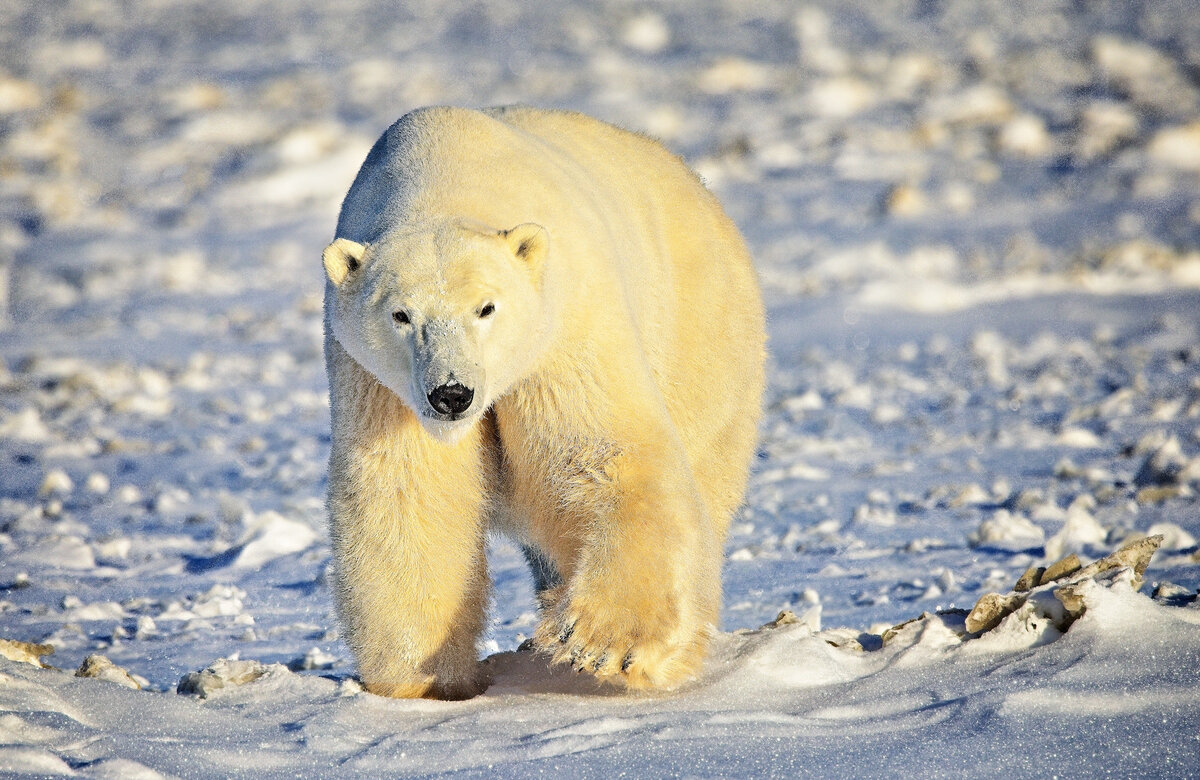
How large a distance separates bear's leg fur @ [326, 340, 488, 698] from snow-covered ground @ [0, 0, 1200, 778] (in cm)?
16

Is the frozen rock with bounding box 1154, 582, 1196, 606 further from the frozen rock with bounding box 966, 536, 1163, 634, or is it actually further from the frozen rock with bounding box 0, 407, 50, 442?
the frozen rock with bounding box 0, 407, 50, 442

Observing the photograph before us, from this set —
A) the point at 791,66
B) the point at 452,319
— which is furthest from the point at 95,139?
the point at 452,319

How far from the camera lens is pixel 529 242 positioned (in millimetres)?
2758

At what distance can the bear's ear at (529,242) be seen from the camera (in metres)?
2.74

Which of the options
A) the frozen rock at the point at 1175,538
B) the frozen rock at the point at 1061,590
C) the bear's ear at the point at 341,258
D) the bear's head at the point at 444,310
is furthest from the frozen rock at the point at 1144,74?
the bear's ear at the point at 341,258

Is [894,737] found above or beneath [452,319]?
beneath

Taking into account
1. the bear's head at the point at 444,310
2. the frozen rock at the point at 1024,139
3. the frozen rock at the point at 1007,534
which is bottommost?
the frozen rock at the point at 1007,534

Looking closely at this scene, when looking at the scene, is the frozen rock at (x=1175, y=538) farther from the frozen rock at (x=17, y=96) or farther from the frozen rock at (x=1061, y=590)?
the frozen rock at (x=17, y=96)

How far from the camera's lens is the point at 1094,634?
263cm

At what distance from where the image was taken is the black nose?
8.29ft

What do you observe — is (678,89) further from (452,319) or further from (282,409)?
(452,319)

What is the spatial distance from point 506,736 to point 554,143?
5.87 ft

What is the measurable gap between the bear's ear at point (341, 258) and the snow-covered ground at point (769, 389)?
0.92m

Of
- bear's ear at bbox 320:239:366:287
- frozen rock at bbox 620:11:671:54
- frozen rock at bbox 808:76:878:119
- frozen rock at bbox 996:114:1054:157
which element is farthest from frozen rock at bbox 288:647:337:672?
frozen rock at bbox 620:11:671:54
